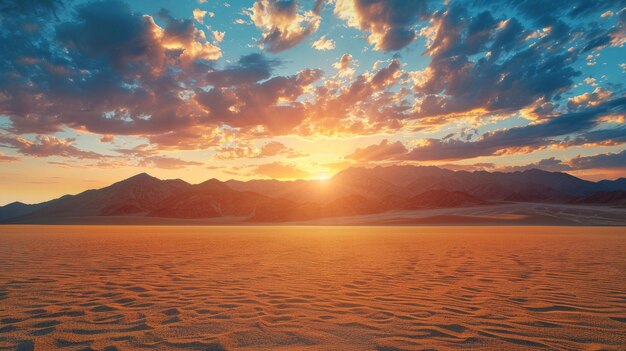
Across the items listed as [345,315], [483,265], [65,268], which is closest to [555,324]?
[345,315]

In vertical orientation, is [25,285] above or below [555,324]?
above

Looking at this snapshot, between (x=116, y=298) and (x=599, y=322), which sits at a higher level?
(x=116, y=298)

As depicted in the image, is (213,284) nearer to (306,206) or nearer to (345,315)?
(345,315)

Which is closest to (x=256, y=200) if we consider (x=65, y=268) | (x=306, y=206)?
(x=306, y=206)

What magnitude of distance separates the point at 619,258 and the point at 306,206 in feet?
365

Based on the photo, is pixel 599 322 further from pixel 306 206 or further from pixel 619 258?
pixel 306 206

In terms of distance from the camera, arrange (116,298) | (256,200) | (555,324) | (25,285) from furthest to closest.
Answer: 1. (256,200)
2. (25,285)
3. (116,298)
4. (555,324)

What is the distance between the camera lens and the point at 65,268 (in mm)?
10547

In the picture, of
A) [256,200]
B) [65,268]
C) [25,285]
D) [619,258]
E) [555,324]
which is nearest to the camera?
[555,324]

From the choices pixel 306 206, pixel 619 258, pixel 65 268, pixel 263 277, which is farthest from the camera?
pixel 306 206

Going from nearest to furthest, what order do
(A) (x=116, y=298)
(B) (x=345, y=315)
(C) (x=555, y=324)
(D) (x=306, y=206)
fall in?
(C) (x=555, y=324) → (B) (x=345, y=315) → (A) (x=116, y=298) → (D) (x=306, y=206)

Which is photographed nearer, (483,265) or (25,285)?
(25,285)

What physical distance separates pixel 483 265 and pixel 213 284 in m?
8.39

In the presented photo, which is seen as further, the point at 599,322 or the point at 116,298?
the point at 116,298
